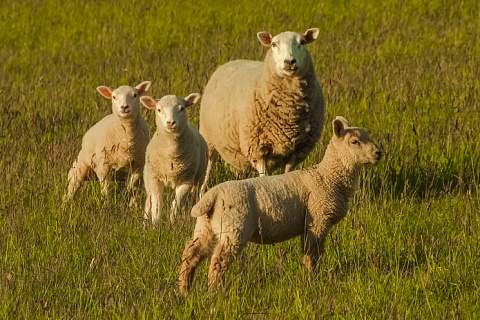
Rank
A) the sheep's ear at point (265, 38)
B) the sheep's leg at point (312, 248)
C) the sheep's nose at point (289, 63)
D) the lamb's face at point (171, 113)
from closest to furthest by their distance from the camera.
A: the sheep's leg at point (312, 248), the lamb's face at point (171, 113), the sheep's nose at point (289, 63), the sheep's ear at point (265, 38)

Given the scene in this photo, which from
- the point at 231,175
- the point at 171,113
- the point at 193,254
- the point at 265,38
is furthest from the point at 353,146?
the point at 231,175

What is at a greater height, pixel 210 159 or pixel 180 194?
pixel 180 194

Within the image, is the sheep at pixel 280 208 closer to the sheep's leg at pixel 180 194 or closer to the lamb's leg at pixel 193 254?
the lamb's leg at pixel 193 254

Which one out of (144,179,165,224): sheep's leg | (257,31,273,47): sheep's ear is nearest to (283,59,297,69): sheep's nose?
(257,31,273,47): sheep's ear

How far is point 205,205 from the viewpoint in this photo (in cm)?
534

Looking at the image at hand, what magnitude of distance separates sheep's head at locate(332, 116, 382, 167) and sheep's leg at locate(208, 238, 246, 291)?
41.2 inches

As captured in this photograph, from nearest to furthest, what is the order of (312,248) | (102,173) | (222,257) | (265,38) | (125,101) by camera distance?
(222,257), (312,248), (125,101), (102,173), (265,38)

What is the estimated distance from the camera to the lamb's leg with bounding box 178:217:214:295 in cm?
533

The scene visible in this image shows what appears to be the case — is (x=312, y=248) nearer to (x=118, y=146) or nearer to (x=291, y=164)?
(x=291, y=164)

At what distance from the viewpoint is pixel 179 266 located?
5664 mm

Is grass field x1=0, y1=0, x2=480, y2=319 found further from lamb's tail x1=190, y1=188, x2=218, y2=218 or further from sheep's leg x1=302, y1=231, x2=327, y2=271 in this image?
lamb's tail x1=190, y1=188, x2=218, y2=218

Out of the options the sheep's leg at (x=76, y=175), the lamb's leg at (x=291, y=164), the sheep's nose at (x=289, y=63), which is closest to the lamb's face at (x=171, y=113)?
the sheep's nose at (x=289, y=63)

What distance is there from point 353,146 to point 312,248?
2.20 feet

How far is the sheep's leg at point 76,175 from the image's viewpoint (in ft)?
25.5
